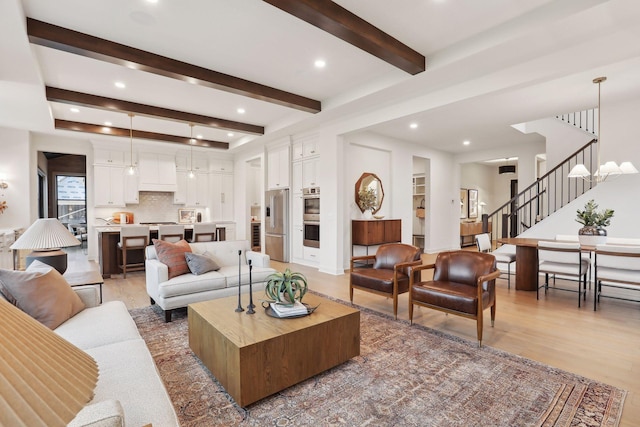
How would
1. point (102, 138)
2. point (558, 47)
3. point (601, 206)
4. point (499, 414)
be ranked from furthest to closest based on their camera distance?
point (102, 138)
point (601, 206)
point (558, 47)
point (499, 414)

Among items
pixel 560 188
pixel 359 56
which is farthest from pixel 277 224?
pixel 560 188

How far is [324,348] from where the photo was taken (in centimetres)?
236

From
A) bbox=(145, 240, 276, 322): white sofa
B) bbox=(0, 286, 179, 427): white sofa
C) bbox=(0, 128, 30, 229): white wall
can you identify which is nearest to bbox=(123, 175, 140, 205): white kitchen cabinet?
bbox=(0, 128, 30, 229): white wall

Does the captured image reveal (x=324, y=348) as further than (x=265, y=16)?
No

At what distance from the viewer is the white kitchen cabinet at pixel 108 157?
24.5ft

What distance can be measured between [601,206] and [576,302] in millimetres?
2196

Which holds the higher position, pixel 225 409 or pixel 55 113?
pixel 55 113

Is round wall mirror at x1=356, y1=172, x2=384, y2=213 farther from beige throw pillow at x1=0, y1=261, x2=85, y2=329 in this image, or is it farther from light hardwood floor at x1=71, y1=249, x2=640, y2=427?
beige throw pillow at x1=0, y1=261, x2=85, y2=329

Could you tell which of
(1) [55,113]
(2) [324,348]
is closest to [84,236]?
(1) [55,113]

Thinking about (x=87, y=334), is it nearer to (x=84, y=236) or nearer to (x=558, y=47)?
(x=558, y=47)

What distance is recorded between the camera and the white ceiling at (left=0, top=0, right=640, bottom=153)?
289 centimetres

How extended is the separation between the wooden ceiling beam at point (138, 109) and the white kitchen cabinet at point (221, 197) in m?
2.98

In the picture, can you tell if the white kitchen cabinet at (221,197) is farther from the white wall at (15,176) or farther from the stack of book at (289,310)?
the stack of book at (289,310)

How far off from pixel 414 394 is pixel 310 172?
5.07 m
